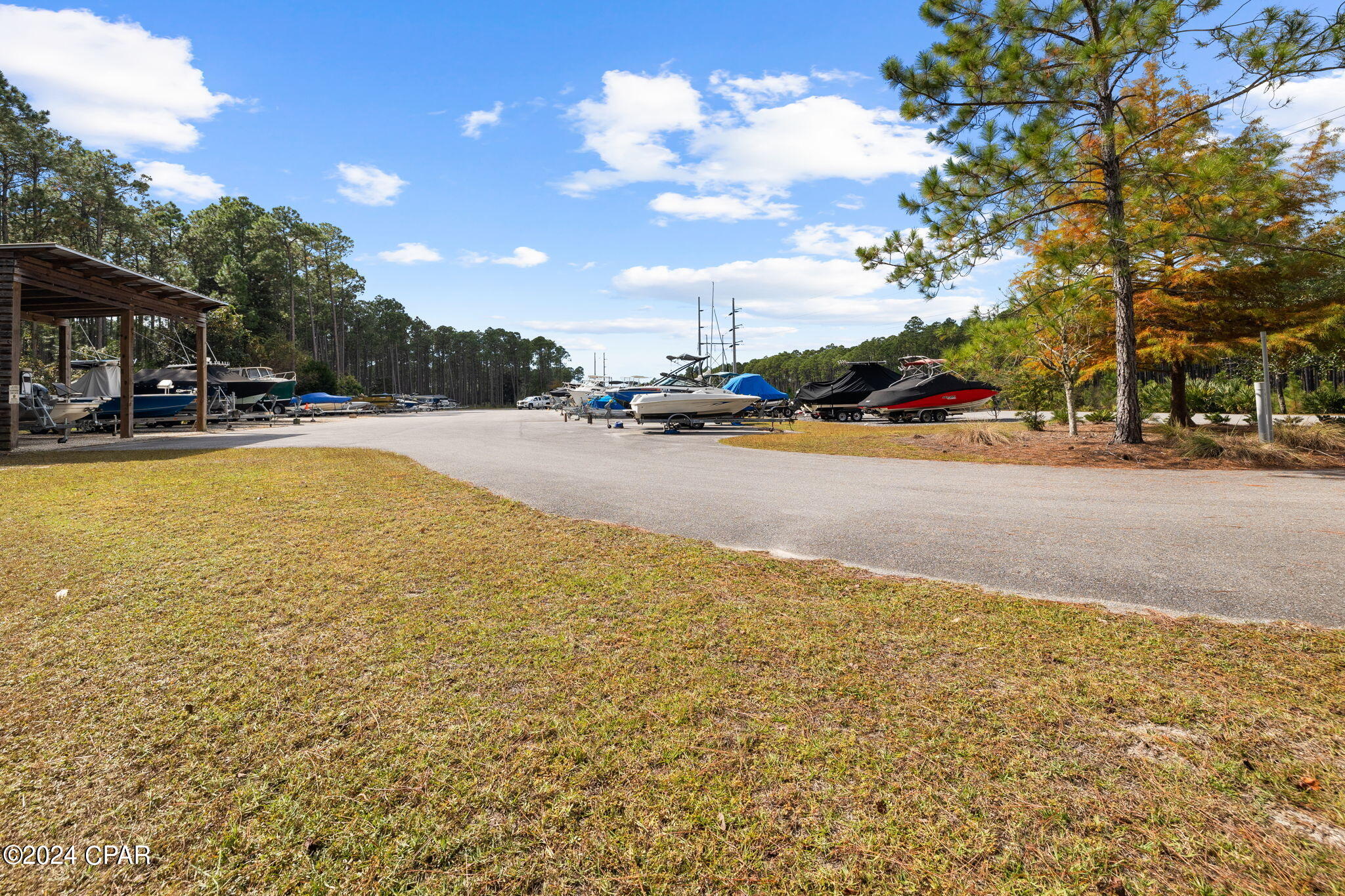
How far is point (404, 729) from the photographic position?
2.19 m

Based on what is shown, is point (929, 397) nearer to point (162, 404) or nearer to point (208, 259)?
point (162, 404)

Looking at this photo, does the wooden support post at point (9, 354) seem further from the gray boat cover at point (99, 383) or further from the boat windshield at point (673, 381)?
the boat windshield at point (673, 381)

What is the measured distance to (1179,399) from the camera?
13.6 metres

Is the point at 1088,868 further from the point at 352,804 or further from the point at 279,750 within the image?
the point at 279,750

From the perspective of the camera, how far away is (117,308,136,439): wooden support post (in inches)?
651

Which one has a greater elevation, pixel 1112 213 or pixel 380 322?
pixel 380 322

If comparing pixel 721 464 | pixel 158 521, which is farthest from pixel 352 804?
pixel 721 464

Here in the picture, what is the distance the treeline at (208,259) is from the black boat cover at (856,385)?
24115mm

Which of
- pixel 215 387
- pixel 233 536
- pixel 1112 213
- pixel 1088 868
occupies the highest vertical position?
pixel 1112 213

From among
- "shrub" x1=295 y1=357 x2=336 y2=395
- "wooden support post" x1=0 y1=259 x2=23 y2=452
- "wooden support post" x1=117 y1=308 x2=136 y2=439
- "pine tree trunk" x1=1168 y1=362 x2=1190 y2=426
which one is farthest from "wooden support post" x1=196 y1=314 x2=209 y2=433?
"shrub" x1=295 y1=357 x2=336 y2=395

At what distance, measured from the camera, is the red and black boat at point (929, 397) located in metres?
22.3

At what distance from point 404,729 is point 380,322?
8679 cm

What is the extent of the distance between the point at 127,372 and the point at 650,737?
2138 centimetres

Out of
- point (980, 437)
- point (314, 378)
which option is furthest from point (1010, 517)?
point (314, 378)
